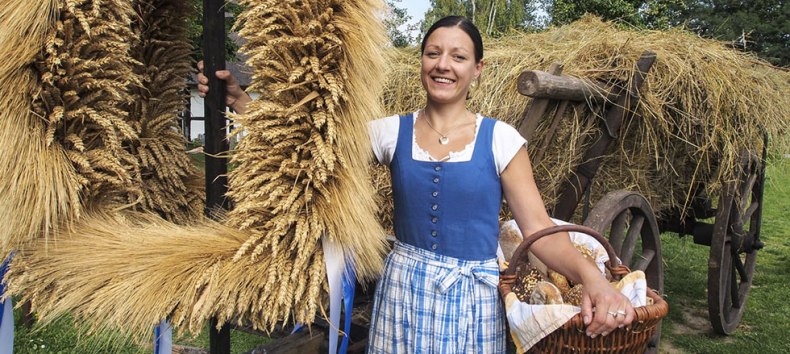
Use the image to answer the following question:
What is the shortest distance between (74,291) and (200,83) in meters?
0.66

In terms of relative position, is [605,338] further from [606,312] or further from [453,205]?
[453,205]

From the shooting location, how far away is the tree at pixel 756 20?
27.7 metres

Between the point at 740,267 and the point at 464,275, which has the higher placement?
the point at 464,275

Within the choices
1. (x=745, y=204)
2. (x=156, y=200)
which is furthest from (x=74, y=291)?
(x=745, y=204)

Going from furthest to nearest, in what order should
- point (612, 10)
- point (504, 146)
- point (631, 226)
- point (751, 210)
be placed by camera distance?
point (612, 10)
point (751, 210)
point (631, 226)
point (504, 146)

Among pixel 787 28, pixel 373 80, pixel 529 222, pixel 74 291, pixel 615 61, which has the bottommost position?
pixel 74 291

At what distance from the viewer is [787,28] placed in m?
27.9

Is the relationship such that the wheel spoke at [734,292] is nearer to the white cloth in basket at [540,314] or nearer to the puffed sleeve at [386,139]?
the white cloth in basket at [540,314]

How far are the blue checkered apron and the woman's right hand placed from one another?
0.66m

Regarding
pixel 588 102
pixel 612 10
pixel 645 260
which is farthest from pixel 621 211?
pixel 612 10

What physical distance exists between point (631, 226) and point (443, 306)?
1738 mm

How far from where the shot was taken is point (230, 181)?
1452mm

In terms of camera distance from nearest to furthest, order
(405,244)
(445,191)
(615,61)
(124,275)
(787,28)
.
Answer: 1. (124,275)
2. (445,191)
3. (405,244)
4. (615,61)
5. (787,28)

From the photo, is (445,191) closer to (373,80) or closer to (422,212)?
(422,212)
